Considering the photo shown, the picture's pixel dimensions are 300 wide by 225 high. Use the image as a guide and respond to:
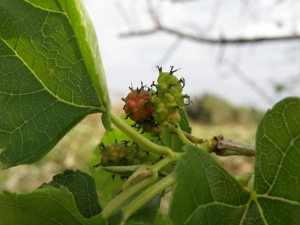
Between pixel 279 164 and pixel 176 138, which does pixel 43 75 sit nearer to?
pixel 176 138

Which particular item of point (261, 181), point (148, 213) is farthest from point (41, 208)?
point (261, 181)

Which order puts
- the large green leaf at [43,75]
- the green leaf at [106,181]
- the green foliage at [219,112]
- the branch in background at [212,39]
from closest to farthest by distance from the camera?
1. the large green leaf at [43,75]
2. the green leaf at [106,181]
3. the branch in background at [212,39]
4. the green foliage at [219,112]

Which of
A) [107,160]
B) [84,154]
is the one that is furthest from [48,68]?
[84,154]

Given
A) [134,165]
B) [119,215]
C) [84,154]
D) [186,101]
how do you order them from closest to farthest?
[119,215] → [134,165] → [186,101] → [84,154]

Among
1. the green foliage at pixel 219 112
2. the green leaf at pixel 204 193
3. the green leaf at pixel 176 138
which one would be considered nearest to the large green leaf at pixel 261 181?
the green leaf at pixel 204 193

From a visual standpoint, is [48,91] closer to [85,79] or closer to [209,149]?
[85,79]

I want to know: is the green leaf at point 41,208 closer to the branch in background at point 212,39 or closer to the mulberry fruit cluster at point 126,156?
the mulberry fruit cluster at point 126,156
